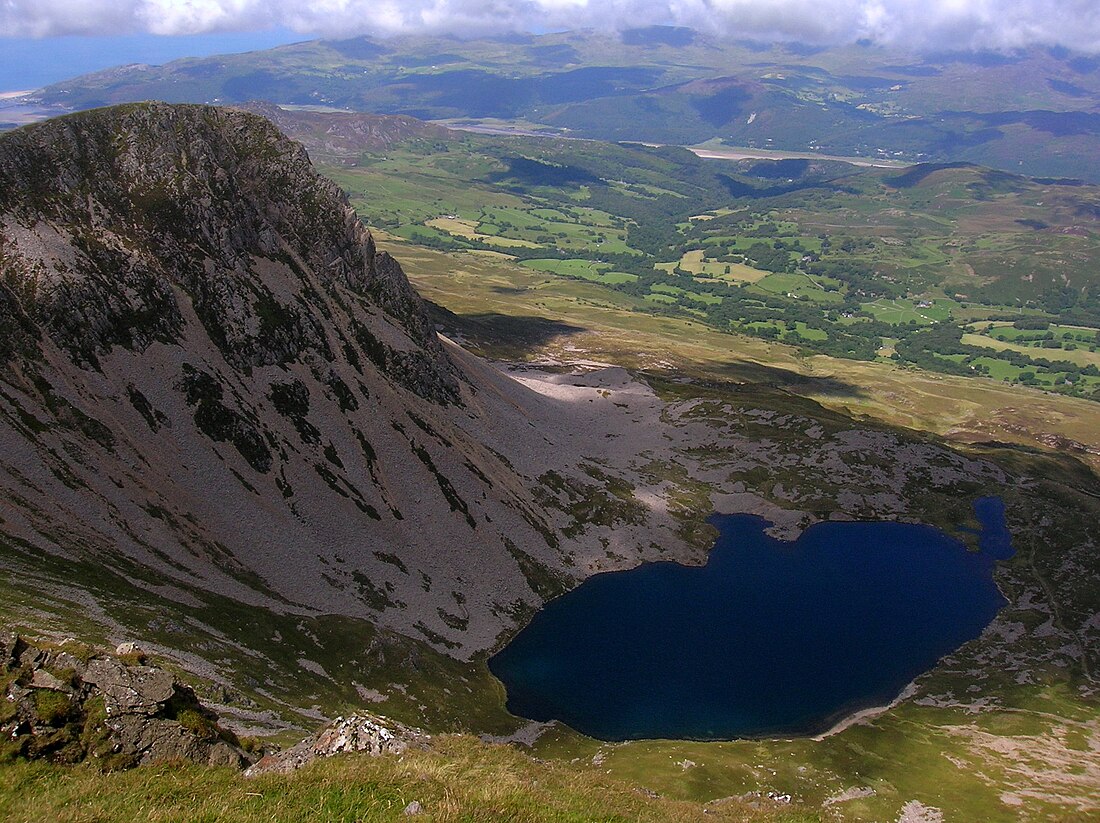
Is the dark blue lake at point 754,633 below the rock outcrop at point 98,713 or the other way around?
below

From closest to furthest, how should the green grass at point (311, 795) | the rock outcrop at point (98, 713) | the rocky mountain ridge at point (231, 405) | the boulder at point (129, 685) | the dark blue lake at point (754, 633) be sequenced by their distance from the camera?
1. the green grass at point (311, 795)
2. the rock outcrop at point (98, 713)
3. the boulder at point (129, 685)
4. the rocky mountain ridge at point (231, 405)
5. the dark blue lake at point (754, 633)

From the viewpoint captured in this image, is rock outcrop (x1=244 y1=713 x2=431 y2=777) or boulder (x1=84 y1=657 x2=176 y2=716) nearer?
boulder (x1=84 y1=657 x2=176 y2=716)

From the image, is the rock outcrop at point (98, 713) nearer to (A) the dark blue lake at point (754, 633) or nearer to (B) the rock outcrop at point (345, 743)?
(B) the rock outcrop at point (345, 743)

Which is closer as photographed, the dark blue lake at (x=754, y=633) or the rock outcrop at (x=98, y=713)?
the rock outcrop at (x=98, y=713)

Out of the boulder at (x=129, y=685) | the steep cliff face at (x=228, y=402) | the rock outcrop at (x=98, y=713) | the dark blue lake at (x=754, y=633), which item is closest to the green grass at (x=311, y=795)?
the rock outcrop at (x=98, y=713)

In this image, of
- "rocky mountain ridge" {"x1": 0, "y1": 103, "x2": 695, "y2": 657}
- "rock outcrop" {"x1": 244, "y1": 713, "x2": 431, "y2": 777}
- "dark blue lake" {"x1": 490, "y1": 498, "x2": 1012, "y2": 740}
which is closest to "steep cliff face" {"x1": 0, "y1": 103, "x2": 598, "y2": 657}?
"rocky mountain ridge" {"x1": 0, "y1": 103, "x2": 695, "y2": 657}

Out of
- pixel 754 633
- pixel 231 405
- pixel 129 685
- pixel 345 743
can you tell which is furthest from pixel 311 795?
pixel 754 633

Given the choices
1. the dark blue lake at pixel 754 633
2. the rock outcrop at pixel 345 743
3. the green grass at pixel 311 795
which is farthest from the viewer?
the dark blue lake at pixel 754 633

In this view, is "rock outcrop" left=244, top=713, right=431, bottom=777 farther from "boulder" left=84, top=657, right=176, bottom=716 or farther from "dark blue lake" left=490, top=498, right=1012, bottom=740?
"dark blue lake" left=490, top=498, right=1012, bottom=740
